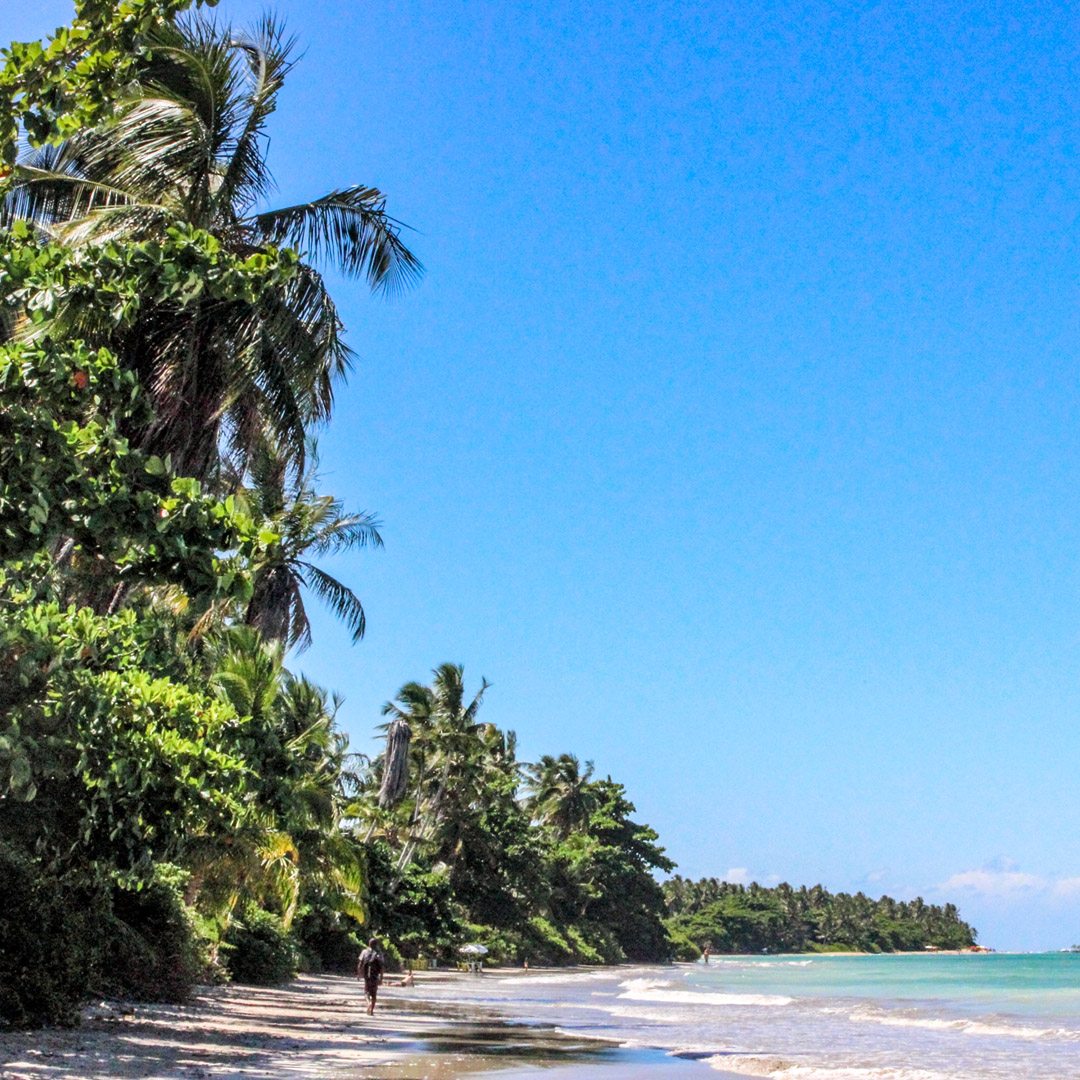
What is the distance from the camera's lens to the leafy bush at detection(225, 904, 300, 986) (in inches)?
869

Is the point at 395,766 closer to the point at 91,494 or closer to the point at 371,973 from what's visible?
the point at 371,973

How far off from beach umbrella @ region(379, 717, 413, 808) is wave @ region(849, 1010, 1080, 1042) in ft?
61.2

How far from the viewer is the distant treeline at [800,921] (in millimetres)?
118562

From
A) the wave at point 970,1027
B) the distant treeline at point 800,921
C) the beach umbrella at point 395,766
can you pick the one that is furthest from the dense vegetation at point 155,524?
the distant treeline at point 800,921

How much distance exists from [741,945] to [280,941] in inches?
4287

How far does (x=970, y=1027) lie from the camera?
71.6ft

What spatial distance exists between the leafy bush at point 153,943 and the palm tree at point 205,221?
6777 mm

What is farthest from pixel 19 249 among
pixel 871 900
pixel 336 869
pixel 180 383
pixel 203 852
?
pixel 871 900

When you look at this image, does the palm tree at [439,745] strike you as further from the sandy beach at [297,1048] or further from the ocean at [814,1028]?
the sandy beach at [297,1048]

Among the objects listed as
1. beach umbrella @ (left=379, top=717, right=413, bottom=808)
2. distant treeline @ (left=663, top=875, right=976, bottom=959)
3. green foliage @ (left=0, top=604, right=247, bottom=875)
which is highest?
beach umbrella @ (left=379, top=717, right=413, bottom=808)

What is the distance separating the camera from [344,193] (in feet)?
46.1

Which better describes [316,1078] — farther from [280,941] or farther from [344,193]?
[280,941]

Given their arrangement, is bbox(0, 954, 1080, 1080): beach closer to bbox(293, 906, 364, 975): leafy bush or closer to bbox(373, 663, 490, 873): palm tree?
bbox(293, 906, 364, 975): leafy bush

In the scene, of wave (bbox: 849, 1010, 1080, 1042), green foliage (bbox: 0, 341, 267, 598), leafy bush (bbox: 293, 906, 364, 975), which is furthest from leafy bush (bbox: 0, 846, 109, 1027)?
leafy bush (bbox: 293, 906, 364, 975)
